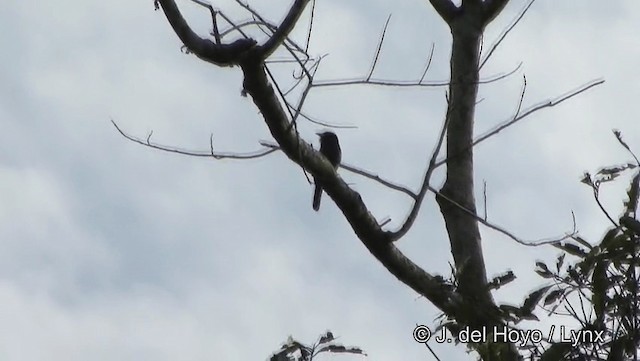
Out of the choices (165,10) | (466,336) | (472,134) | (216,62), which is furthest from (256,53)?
(472,134)

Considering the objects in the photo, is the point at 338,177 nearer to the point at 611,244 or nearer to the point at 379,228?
the point at 379,228

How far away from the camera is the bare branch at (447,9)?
4262mm

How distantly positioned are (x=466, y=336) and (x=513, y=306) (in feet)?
0.55

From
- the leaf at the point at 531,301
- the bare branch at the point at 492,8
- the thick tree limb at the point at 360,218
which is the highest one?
the bare branch at the point at 492,8

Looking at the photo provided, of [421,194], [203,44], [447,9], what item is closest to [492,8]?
[447,9]

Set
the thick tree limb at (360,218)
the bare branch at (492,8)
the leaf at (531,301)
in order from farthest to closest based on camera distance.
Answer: the bare branch at (492,8) → the thick tree limb at (360,218) → the leaf at (531,301)

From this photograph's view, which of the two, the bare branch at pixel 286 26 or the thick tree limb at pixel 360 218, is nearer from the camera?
the bare branch at pixel 286 26

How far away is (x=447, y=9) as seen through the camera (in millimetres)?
4266

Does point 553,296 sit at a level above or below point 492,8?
below

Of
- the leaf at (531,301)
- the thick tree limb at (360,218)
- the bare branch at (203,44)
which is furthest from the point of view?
the thick tree limb at (360,218)

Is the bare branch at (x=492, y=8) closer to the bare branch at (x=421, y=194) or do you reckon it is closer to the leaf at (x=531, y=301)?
the bare branch at (x=421, y=194)

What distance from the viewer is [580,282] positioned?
8.95 ft

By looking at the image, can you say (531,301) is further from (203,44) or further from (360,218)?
(203,44)

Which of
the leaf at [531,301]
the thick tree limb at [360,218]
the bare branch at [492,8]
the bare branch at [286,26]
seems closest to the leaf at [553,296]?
the leaf at [531,301]
